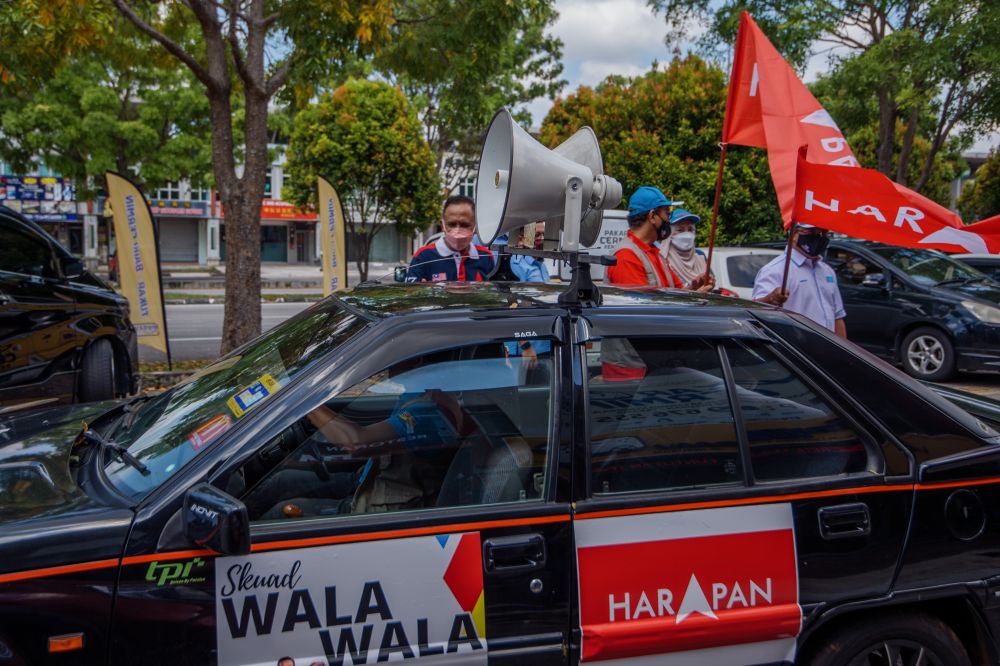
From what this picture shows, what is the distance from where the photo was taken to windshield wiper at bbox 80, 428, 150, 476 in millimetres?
2547

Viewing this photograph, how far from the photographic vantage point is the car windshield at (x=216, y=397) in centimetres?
250

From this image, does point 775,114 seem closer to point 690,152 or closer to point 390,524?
point 390,524

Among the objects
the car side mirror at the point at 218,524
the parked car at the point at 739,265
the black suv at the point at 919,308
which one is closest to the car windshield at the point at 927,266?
the black suv at the point at 919,308

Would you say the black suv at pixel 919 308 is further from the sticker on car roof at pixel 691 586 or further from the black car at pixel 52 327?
the black car at pixel 52 327

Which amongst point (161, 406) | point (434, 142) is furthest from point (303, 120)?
point (161, 406)

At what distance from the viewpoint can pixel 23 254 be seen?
22.2ft

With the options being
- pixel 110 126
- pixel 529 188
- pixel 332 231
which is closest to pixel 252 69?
pixel 332 231

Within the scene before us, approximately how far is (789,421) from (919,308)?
8.36m

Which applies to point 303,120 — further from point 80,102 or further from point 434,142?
point 80,102

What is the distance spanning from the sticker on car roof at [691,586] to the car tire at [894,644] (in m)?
0.17

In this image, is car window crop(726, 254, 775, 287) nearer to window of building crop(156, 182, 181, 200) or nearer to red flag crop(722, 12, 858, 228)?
red flag crop(722, 12, 858, 228)

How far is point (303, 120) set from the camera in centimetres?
2255

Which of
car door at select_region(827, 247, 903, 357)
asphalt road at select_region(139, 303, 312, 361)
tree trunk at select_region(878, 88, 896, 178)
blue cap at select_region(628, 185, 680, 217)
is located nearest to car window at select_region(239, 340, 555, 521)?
blue cap at select_region(628, 185, 680, 217)

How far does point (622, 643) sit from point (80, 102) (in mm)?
28107
